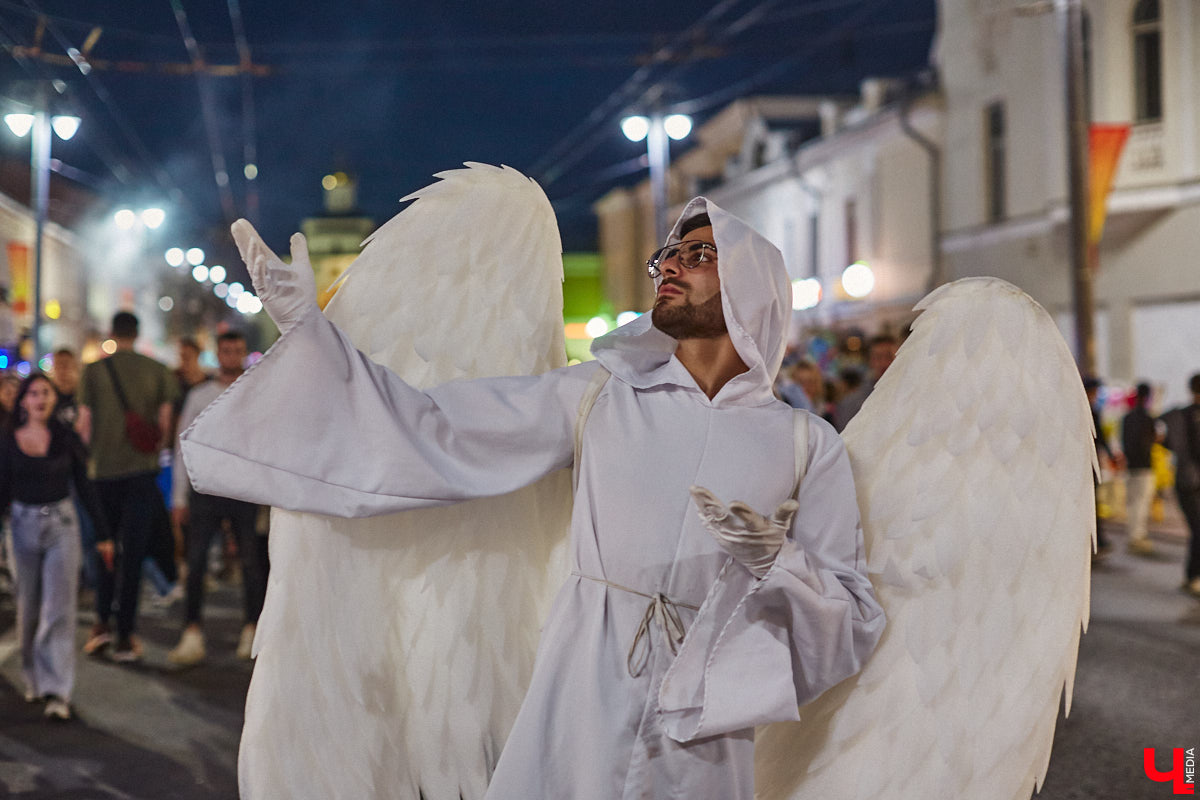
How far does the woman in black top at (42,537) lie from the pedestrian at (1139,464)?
9.21 m

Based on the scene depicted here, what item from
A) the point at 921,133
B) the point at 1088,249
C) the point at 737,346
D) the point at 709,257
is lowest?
the point at 737,346

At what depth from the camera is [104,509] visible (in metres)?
7.63

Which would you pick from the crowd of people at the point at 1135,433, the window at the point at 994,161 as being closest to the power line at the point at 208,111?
the crowd of people at the point at 1135,433

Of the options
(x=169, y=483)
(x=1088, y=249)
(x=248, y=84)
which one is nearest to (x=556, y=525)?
(x=169, y=483)

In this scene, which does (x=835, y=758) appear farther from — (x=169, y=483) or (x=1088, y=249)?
(x=1088, y=249)

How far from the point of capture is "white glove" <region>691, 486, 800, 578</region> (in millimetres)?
2145

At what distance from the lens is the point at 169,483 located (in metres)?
10.8

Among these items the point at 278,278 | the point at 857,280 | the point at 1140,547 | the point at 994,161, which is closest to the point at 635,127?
the point at 857,280

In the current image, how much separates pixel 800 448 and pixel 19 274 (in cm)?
1932

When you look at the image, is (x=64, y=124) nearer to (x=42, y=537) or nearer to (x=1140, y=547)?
(x=42, y=537)

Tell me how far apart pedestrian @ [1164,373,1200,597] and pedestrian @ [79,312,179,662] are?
25.1ft

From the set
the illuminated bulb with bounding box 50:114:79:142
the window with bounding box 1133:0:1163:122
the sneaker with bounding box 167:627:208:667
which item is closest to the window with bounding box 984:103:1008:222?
the window with bounding box 1133:0:1163:122

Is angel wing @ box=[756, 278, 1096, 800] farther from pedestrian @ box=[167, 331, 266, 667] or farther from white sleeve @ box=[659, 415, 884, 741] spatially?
pedestrian @ box=[167, 331, 266, 667]

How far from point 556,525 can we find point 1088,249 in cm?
1082
